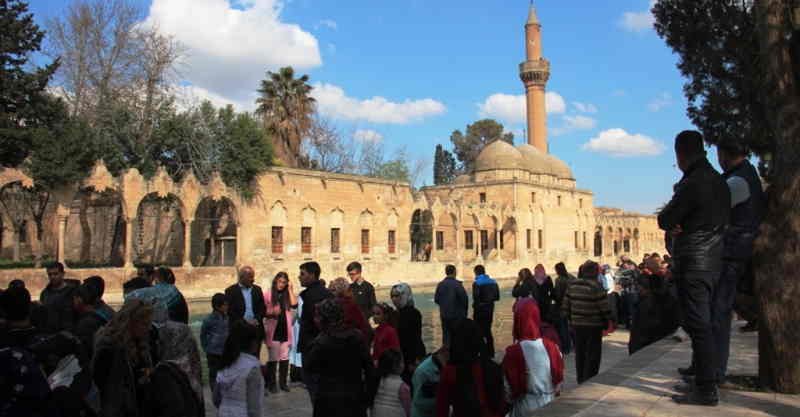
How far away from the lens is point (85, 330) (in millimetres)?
4598

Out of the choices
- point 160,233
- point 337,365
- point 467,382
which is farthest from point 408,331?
point 160,233

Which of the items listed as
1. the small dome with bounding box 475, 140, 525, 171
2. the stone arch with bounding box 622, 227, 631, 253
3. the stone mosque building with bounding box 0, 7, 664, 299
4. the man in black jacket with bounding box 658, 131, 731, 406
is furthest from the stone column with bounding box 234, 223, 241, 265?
the stone arch with bounding box 622, 227, 631, 253

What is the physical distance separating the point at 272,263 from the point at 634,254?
47480 mm

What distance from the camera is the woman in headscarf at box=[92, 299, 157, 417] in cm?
328

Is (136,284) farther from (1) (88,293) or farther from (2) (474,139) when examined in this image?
(2) (474,139)

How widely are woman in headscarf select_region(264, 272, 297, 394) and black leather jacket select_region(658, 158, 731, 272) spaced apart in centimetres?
480

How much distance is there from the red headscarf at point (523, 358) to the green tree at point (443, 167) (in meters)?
63.2

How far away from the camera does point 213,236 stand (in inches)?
1077

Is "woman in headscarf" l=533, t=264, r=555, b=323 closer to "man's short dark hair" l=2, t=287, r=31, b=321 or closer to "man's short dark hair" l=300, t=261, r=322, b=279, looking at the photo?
"man's short dark hair" l=300, t=261, r=322, b=279

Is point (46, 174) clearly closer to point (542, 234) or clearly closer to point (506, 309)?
point (506, 309)

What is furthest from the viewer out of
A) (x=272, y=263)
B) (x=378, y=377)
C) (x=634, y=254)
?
(x=634, y=254)

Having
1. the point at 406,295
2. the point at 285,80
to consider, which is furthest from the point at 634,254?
the point at 406,295

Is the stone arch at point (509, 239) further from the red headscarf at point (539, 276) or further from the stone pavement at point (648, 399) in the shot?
the stone pavement at point (648, 399)

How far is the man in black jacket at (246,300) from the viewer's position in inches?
271
